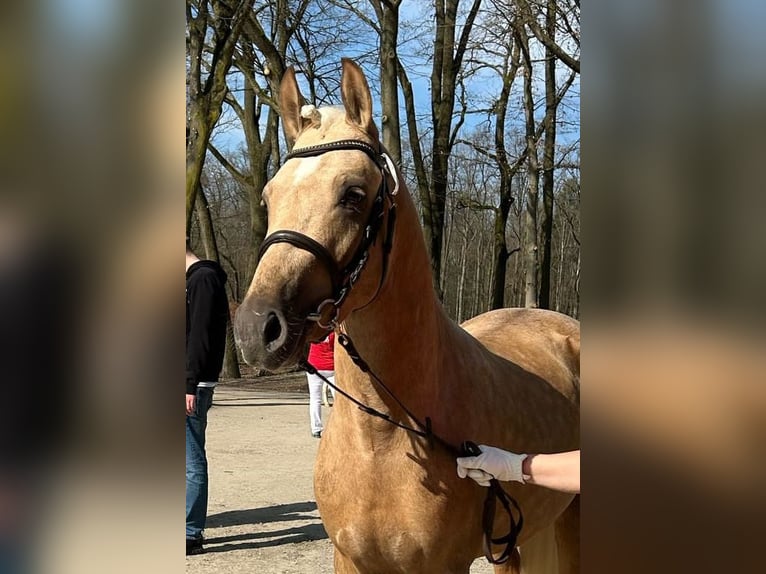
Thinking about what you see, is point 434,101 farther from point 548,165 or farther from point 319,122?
point 319,122

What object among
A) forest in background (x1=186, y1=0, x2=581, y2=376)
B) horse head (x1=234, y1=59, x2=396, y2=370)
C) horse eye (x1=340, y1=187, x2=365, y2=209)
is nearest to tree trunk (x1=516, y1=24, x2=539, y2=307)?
forest in background (x1=186, y1=0, x2=581, y2=376)

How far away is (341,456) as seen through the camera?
2.30m

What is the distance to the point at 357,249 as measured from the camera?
194 centimetres

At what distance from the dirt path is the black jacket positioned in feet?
2.94

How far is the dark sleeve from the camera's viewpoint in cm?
471

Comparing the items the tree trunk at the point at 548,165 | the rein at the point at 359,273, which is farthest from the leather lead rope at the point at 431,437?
the tree trunk at the point at 548,165

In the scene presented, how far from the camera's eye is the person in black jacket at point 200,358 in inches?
186

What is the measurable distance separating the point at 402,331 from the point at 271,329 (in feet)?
1.89

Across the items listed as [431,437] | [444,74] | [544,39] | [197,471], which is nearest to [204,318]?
[197,471]

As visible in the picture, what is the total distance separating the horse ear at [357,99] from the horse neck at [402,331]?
241 mm
